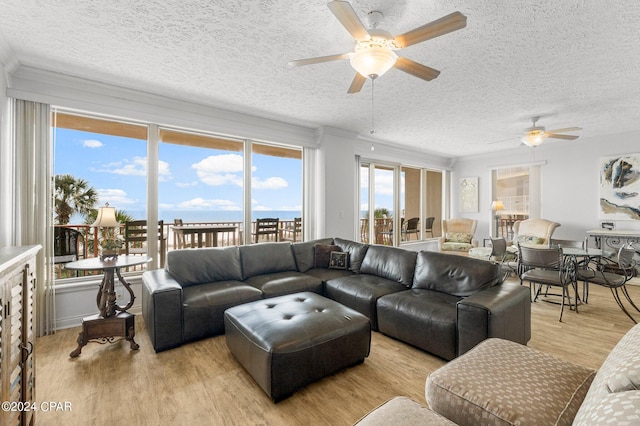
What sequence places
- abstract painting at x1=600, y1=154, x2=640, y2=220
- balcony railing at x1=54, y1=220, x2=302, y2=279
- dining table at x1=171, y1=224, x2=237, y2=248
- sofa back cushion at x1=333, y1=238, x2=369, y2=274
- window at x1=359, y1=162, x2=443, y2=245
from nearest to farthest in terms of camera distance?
balcony railing at x1=54, y1=220, x2=302, y2=279
sofa back cushion at x1=333, y1=238, x2=369, y2=274
dining table at x1=171, y1=224, x2=237, y2=248
abstract painting at x1=600, y1=154, x2=640, y2=220
window at x1=359, y1=162, x2=443, y2=245

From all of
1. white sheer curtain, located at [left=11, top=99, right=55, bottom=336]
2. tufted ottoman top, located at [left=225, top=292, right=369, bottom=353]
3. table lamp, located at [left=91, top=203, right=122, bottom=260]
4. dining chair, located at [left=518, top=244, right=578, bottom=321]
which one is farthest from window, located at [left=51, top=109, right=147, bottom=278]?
dining chair, located at [left=518, top=244, right=578, bottom=321]

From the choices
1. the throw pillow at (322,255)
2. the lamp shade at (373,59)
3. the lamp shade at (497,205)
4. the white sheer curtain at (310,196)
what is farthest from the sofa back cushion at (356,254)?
the lamp shade at (497,205)

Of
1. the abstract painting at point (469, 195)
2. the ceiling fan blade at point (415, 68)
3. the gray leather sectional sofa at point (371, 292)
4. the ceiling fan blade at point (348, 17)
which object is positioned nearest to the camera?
the ceiling fan blade at point (348, 17)

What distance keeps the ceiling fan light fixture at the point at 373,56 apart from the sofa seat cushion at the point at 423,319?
1.97 m

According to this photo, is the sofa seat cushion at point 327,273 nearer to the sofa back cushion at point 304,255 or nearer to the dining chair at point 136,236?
the sofa back cushion at point 304,255

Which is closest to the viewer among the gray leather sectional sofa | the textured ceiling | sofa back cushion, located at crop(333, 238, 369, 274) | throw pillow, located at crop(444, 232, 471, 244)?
the textured ceiling

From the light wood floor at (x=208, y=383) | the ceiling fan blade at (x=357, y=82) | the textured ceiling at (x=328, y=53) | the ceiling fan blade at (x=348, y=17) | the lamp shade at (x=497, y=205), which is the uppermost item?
the textured ceiling at (x=328, y=53)

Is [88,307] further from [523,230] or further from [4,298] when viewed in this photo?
[523,230]

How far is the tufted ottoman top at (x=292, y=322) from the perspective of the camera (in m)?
1.93

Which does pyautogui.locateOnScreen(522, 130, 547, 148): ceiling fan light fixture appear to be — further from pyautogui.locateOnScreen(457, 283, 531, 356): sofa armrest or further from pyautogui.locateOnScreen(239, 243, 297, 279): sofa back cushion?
pyautogui.locateOnScreen(239, 243, 297, 279): sofa back cushion

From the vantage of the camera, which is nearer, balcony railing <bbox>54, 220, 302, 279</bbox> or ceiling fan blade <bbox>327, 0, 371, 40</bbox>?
ceiling fan blade <bbox>327, 0, 371, 40</bbox>

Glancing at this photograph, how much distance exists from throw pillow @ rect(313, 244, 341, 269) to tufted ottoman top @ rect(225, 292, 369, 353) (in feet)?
4.61

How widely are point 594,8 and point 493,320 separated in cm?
226

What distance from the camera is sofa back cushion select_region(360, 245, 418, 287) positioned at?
323 centimetres
